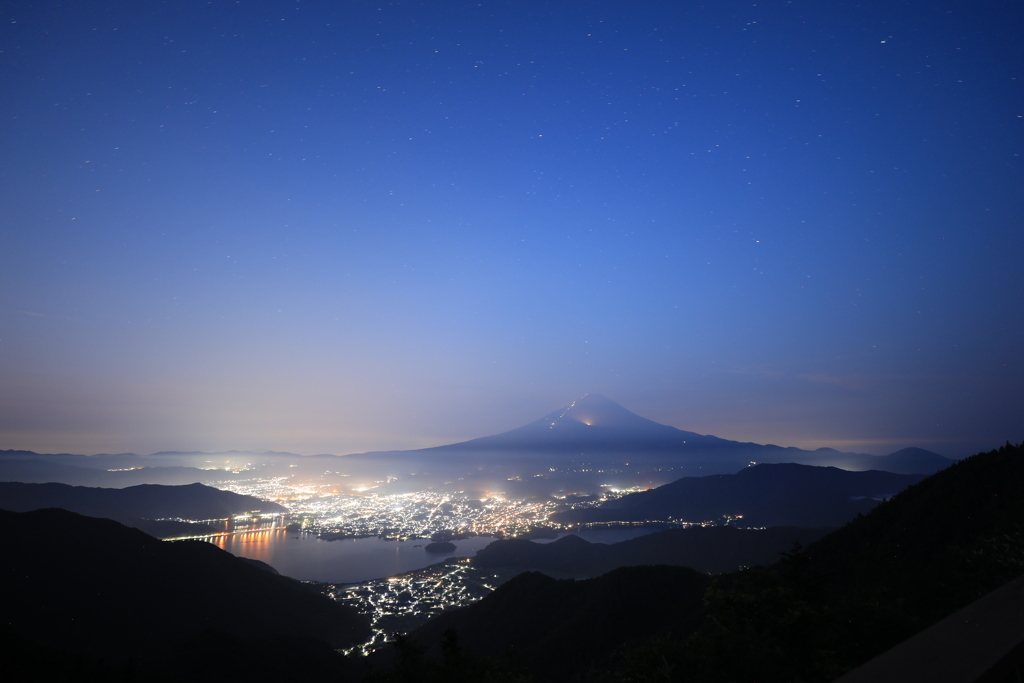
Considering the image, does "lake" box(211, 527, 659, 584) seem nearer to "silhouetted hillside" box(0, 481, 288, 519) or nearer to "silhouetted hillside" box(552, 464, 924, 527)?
"silhouetted hillside" box(552, 464, 924, 527)

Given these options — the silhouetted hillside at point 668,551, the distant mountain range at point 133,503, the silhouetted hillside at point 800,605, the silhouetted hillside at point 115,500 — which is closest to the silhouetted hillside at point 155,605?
the silhouetted hillside at point 800,605

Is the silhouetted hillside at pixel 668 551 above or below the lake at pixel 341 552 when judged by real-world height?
above

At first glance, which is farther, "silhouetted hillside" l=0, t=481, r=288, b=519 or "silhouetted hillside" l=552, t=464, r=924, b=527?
"silhouetted hillside" l=552, t=464, r=924, b=527

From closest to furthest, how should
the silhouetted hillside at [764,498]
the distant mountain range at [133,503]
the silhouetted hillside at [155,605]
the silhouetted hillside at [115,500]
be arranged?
the silhouetted hillside at [155,605], the distant mountain range at [133,503], the silhouetted hillside at [115,500], the silhouetted hillside at [764,498]

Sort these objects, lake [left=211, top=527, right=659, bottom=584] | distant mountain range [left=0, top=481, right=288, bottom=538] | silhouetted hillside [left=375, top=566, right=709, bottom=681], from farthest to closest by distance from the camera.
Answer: distant mountain range [left=0, top=481, right=288, bottom=538] < lake [left=211, top=527, right=659, bottom=584] < silhouetted hillside [left=375, top=566, right=709, bottom=681]

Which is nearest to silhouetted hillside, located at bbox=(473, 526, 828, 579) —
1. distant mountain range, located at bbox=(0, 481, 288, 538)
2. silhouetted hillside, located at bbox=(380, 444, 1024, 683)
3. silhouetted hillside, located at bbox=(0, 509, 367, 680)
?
silhouetted hillside, located at bbox=(0, 509, 367, 680)

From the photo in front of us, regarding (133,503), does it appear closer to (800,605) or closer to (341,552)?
(341,552)

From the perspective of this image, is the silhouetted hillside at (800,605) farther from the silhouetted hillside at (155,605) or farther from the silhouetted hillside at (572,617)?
the silhouetted hillside at (155,605)
